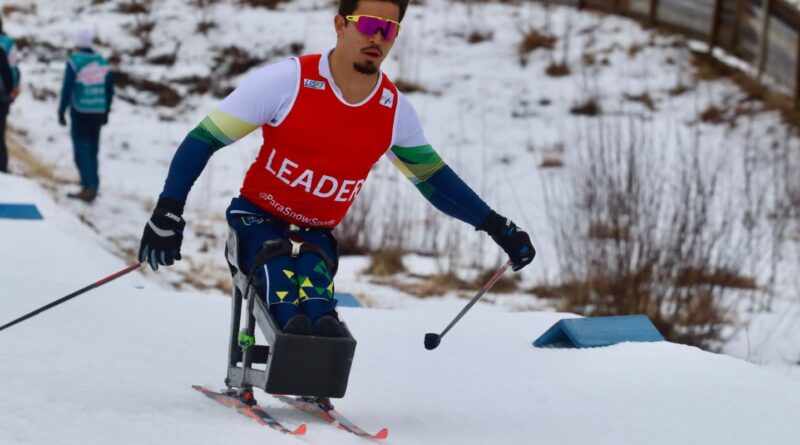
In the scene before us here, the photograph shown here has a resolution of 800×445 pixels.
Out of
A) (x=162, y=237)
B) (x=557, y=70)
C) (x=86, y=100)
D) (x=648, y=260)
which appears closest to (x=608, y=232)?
(x=648, y=260)

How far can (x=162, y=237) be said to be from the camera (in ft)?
10.7

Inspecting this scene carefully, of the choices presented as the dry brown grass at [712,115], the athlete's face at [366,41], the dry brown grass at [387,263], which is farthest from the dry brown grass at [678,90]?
the athlete's face at [366,41]

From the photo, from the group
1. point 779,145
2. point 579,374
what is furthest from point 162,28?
point 579,374

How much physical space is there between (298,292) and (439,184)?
72 cm

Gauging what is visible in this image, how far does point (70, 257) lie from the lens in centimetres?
637

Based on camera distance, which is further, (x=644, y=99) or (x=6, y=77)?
(x=644, y=99)

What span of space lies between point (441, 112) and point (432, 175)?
955cm

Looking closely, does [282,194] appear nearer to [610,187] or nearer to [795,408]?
[795,408]

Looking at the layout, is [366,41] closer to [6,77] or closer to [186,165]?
[186,165]

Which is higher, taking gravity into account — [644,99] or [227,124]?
[227,124]

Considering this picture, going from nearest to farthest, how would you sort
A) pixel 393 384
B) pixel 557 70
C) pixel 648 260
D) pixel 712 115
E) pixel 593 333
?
pixel 393 384
pixel 593 333
pixel 648 260
pixel 712 115
pixel 557 70

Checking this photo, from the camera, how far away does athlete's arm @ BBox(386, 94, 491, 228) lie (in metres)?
3.77

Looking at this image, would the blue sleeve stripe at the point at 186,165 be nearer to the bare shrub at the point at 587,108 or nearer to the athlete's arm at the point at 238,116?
the athlete's arm at the point at 238,116

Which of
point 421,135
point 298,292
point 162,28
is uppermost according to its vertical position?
point 421,135
